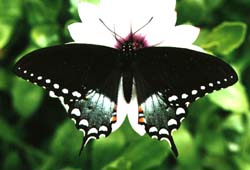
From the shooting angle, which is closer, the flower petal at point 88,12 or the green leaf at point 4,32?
the flower petal at point 88,12

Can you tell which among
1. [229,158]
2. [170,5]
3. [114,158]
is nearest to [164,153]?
[114,158]

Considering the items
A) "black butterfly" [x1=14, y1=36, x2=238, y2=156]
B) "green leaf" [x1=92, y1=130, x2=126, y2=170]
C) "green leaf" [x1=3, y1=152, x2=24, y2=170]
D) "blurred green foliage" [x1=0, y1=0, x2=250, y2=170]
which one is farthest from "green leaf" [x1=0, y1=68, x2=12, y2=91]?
"black butterfly" [x1=14, y1=36, x2=238, y2=156]

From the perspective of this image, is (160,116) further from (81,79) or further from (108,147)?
(108,147)

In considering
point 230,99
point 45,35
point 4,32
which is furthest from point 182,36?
point 4,32

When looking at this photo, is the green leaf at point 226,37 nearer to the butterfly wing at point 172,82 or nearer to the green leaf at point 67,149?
the butterfly wing at point 172,82

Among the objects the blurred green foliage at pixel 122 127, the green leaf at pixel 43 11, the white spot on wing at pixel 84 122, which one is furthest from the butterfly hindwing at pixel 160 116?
the green leaf at pixel 43 11

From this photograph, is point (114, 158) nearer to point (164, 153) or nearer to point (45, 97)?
point (164, 153)

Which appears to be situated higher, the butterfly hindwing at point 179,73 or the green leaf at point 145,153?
the butterfly hindwing at point 179,73

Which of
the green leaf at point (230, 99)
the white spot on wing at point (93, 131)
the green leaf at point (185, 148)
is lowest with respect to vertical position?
the green leaf at point (185, 148)
